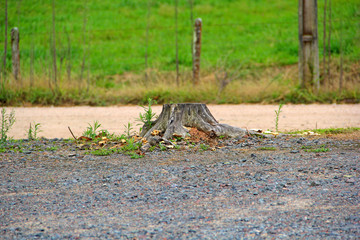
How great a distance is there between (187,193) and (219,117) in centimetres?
502

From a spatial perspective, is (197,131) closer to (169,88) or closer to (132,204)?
(132,204)

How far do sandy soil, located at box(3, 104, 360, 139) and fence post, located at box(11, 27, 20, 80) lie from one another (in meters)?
1.70

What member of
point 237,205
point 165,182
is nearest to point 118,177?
point 165,182

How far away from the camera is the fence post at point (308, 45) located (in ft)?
33.3

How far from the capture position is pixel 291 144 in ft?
18.4

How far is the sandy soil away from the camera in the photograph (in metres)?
7.60

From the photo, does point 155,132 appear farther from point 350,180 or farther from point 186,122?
point 350,180

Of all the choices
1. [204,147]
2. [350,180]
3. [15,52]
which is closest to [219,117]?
[204,147]

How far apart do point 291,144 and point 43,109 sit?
6219 mm

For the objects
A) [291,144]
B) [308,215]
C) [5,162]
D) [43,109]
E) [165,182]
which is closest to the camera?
[308,215]

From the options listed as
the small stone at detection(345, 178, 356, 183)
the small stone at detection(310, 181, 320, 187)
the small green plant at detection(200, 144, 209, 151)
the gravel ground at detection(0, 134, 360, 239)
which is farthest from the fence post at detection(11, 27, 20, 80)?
the small stone at detection(345, 178, 356, 183)

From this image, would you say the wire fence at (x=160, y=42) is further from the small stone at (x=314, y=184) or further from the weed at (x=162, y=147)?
the small stone at (x=314, y=184)

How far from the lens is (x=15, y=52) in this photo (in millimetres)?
11547

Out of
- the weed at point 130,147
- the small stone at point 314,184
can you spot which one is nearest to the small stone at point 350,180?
the small stone at point 314,184
